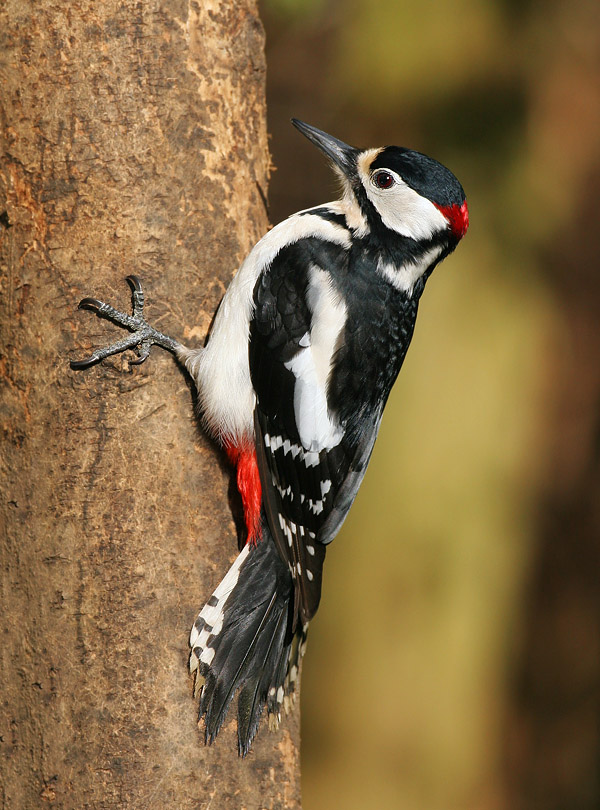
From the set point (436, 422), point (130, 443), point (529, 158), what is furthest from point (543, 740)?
point (130, 443)

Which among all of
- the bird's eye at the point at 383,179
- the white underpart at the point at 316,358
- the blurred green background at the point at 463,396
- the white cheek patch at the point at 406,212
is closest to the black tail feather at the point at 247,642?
the white underpart at the point at 316,358

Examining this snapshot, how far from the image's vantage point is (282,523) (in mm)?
2562

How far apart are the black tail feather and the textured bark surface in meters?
0.05

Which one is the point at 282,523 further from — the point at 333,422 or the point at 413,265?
the point at 413,265

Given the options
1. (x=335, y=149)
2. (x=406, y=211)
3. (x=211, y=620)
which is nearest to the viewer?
(x=211, y=620)

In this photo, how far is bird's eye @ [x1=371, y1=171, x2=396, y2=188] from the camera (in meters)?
2.71

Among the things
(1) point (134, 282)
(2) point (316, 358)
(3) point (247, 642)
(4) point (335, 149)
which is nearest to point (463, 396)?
(4) point (335, 149)

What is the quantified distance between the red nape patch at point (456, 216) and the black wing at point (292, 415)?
382 mm

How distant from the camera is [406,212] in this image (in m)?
2.71

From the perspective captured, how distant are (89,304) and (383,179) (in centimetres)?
102

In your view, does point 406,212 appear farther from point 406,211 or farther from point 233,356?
point 233,356

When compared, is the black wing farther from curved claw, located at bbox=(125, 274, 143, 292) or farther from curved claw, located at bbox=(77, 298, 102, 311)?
curved claw, located at bbox=(77, 298, 102, 311)

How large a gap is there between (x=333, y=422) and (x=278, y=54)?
12.3 feet

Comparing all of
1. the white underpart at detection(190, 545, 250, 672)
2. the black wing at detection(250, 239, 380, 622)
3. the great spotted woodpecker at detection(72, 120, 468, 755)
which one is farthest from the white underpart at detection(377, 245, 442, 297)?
the white underpart at detection(190, 545, 250, 672)
